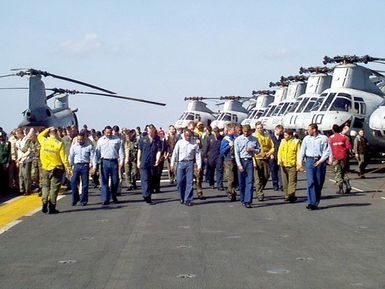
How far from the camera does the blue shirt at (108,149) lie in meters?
Result: 15.1

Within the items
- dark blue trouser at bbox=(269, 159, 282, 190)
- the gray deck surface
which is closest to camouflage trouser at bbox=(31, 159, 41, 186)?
the gray deck surface

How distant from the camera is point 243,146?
1448cm

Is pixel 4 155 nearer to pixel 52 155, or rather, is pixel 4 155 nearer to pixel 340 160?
pixel 52 155

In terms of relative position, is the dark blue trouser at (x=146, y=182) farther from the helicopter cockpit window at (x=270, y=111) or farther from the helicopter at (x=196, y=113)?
the helicopter at (x=196, y=113)

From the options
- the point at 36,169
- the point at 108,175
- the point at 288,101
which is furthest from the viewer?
the point at 288,101

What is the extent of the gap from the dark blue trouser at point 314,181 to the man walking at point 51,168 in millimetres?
5017

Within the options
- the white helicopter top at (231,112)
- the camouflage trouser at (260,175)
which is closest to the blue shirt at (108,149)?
the camouflage trouser at (260,175)

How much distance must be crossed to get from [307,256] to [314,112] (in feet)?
59.0

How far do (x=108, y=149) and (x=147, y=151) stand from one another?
3.10ft

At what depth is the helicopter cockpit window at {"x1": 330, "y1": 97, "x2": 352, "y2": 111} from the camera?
25.4m

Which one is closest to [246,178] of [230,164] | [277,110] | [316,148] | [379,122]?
[230,164]

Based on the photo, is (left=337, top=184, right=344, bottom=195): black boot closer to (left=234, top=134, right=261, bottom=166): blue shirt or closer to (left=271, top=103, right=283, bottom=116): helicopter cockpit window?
(left=234, top=134, right=261, bottom=166): blue shirt

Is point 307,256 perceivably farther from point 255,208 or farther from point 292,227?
point 255,208

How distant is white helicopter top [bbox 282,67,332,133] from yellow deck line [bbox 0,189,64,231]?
13669 mm
